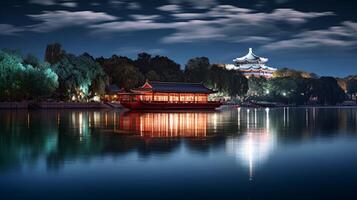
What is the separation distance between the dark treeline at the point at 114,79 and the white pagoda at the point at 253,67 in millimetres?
15798

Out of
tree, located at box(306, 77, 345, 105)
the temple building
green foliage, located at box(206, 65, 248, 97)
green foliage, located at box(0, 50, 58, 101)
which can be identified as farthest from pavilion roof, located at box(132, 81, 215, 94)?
tree, located at box(306, 77, 345, 105)

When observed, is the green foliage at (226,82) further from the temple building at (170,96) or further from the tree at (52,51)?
the tree at (52,51)

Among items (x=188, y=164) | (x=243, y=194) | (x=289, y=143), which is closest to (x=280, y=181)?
(x=243, y=194)

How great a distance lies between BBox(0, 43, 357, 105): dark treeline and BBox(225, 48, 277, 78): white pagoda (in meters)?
15.8

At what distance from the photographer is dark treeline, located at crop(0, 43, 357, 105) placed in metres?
54.6

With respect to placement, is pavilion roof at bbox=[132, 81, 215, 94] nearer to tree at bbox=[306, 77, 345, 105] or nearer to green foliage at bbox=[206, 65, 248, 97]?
green foliage at bbox=[206, 65, 248, 97]

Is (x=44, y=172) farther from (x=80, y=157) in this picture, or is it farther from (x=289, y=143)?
(x=289, y=143)

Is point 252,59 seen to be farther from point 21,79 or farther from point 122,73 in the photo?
point 21,79

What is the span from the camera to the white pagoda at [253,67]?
123 metres

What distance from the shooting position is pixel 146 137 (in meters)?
18.7

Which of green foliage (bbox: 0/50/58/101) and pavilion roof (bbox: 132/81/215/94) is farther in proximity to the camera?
pavilion roof (bbox: 132/81/215/94)

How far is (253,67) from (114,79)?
57.3m

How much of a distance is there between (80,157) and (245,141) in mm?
6779

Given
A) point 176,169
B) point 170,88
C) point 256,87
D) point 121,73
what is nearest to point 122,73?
point 121,73
